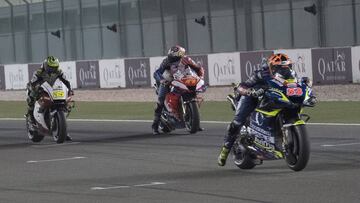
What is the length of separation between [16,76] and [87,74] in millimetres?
5102

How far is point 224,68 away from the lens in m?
35.5

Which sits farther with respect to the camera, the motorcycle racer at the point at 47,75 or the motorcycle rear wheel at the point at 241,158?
the motorcycle racer at the point at 47,75

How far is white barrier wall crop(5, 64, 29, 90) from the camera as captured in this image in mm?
45031

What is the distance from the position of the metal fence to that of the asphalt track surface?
2081 centimetres

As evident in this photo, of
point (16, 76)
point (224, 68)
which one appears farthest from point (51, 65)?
point (16, 76)

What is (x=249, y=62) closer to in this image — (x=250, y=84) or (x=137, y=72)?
(x=137, y=72)

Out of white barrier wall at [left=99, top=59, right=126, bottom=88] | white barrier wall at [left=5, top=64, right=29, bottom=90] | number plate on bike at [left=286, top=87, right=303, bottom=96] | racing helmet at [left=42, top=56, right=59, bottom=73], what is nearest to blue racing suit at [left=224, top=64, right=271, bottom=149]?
number plate on bike at [left=286, top=87, right=303, bottom=96]

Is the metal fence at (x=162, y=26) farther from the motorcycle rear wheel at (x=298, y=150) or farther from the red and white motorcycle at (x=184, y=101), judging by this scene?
the motorcycle rear wheel at (x=298, y=150)

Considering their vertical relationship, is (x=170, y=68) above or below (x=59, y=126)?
above

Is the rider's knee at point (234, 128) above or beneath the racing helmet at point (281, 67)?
beneath

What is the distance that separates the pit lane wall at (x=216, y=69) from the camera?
31.3 m

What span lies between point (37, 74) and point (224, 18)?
2569 centimetres

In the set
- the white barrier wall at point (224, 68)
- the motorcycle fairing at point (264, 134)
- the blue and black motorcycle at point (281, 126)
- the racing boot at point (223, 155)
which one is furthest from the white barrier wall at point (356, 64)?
the motorcycle fairing at point (264, 134)

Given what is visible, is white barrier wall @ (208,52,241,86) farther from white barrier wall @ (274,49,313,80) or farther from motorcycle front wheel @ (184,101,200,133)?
motorcycle front wheel @ (184,101,200,133)
